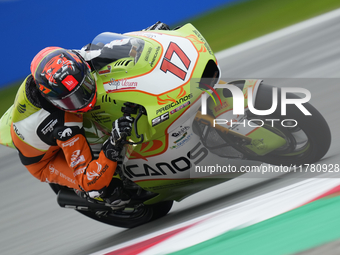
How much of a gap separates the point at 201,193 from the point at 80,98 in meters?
1.60

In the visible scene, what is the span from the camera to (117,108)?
2.97 metres

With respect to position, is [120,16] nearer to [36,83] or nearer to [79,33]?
[79,33]

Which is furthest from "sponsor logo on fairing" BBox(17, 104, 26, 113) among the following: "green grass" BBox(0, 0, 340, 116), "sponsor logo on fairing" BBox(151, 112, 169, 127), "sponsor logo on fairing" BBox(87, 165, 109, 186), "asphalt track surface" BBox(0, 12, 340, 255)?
"green grass" BBox(0, 0, 340, 116)

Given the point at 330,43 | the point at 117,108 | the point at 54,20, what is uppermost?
the point at 117,108

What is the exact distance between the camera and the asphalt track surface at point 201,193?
3498 millimetres

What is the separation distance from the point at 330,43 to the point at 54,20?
14.6 feet

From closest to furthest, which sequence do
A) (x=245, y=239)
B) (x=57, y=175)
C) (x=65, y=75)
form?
1. (x=245, y=239)
2. (x=65, y=75)
3. (x=57, y=175)

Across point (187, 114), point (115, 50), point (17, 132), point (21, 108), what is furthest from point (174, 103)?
point (17, 132)

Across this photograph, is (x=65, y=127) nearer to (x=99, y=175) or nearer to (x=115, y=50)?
(x=99, y=175)

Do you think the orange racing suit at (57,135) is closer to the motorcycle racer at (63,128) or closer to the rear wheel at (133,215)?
the motorcycle racer at (63,128)

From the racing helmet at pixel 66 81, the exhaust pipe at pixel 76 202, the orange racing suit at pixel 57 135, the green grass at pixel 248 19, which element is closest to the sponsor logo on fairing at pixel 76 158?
the orange racing suit at pixel 57 135

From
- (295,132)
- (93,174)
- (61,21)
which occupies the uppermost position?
(295,132)

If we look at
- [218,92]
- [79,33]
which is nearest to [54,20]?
[79,33]

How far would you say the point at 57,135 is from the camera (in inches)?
118
